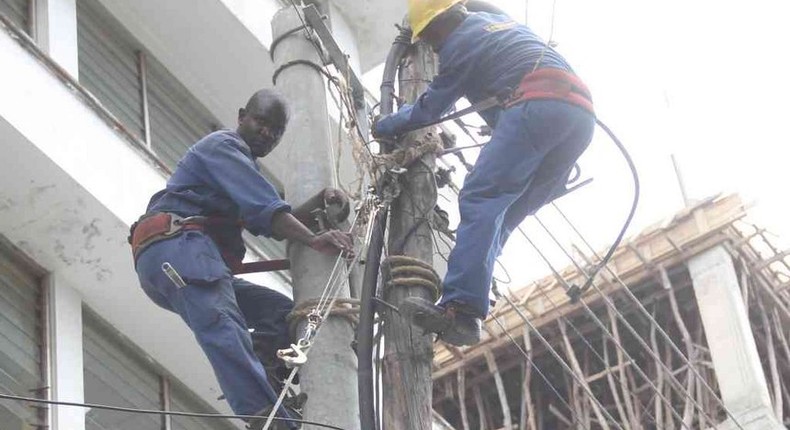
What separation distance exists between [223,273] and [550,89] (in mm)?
1748

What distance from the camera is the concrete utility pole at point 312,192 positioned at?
6594mm

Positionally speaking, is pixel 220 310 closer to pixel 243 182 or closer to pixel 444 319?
pixel 243 182

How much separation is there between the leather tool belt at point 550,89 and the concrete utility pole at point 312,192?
0.92m

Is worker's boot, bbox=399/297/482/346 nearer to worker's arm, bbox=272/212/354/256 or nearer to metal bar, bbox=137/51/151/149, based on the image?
worker's arm, bbox=272/212/354/256

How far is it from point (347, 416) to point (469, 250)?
1035mm

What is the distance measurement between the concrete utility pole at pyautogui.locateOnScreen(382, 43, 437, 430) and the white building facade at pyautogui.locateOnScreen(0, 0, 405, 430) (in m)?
3.75

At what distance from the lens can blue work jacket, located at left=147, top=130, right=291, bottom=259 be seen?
25.0ft

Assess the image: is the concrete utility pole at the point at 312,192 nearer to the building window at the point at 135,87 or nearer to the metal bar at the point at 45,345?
the metal bar at the point at 45,345

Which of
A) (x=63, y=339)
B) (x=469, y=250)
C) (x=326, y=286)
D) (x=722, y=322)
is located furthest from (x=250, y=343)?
(x=722, y=322)

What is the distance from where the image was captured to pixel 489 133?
28.5 ft

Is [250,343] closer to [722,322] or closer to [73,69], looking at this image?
[73,69]

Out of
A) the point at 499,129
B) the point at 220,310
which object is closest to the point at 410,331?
the point at 220,310

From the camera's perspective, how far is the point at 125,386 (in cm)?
1152

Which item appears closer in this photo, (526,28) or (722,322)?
(526,28)
